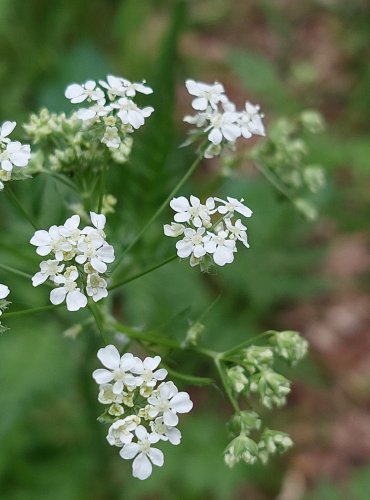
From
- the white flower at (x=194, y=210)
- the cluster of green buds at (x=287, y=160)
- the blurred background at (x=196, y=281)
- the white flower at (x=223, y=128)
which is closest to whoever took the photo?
the white flower at (x=194, y=210)

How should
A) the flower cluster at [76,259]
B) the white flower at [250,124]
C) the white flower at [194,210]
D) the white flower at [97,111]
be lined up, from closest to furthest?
the flower cluster at [76,259] → the white flower at [194,210] → the white flower at [97,111] → the white flower at [250,124]

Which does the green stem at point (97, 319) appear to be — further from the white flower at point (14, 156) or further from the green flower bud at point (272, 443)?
Result: the green flower bud at point (272, 443)

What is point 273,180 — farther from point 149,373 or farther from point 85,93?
point 149,373

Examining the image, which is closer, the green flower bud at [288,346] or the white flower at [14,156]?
the white flower at [14,156]

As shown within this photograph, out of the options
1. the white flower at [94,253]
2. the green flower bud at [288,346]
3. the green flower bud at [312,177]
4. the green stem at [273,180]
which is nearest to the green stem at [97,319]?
the white flower at [94,253]

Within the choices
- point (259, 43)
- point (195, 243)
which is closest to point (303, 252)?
point (195, 243)

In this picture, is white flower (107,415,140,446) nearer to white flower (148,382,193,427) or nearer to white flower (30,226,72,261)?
white flower (148,382,193,427)

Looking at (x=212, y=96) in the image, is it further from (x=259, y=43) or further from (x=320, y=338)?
(x=259, y=43)
